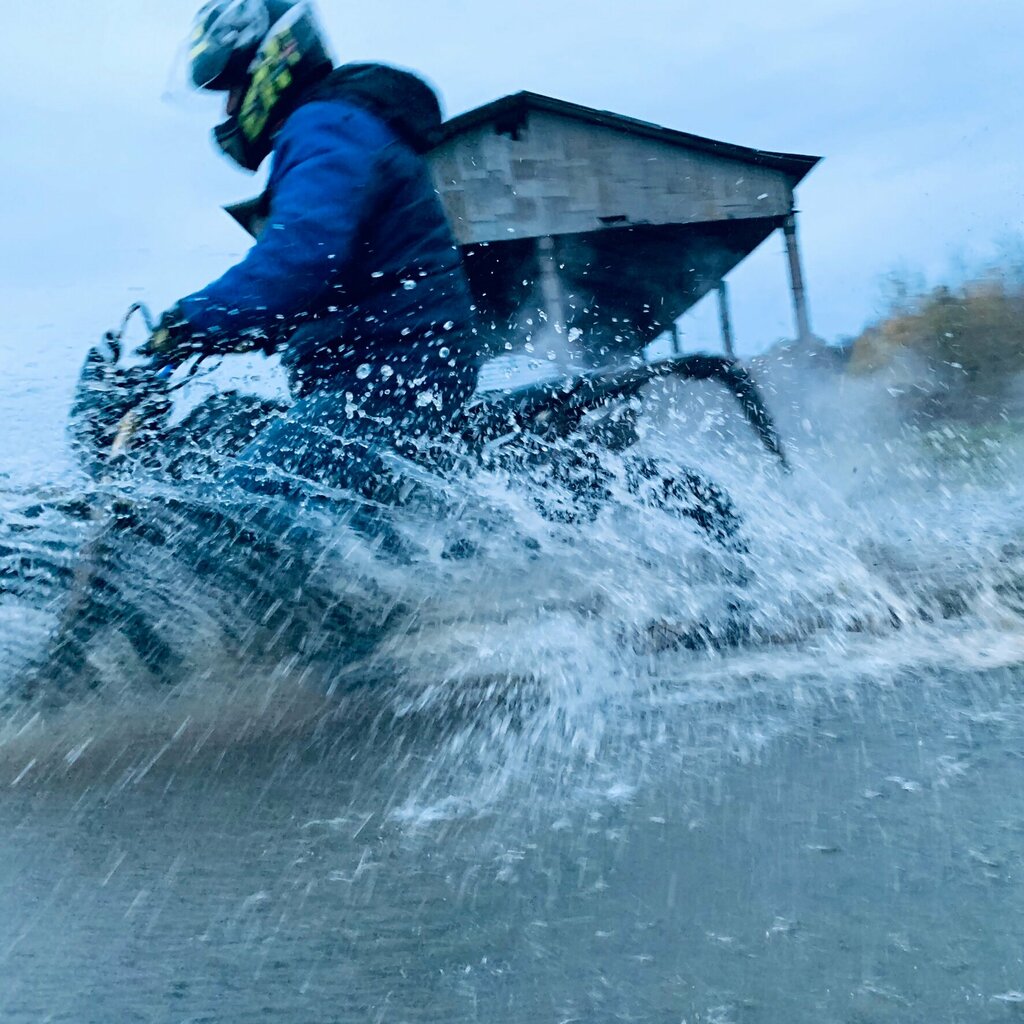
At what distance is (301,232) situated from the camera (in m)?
3.16

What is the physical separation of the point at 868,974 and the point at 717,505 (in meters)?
2.55

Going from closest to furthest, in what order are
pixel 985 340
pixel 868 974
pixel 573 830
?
pixel 868 974 < pixel 573 830 < pixel 985 340

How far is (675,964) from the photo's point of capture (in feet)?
5.03

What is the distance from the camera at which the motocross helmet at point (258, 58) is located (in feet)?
11.2

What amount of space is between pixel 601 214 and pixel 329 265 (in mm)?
3702

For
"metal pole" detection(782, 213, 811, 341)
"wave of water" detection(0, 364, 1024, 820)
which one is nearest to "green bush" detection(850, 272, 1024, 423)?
"metal pole" detection(782, 213, 811, 341)

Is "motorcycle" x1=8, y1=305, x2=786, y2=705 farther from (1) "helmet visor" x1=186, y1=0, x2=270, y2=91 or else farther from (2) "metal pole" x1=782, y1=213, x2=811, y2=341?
(2) "metal pole" x1=782, y1=213, x2=811, y2=341

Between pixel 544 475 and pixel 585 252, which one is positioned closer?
pixel 544 475

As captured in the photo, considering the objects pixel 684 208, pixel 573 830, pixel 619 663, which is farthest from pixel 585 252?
pixel 573 830

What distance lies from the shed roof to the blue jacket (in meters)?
1.69

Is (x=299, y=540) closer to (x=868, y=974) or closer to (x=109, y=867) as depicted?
(x=109, y=867)

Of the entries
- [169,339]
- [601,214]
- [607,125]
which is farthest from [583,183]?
[169,339]

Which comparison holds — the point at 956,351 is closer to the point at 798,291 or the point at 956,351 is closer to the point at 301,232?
the point at 798,291

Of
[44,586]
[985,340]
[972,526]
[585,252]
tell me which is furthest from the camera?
[985,340]
